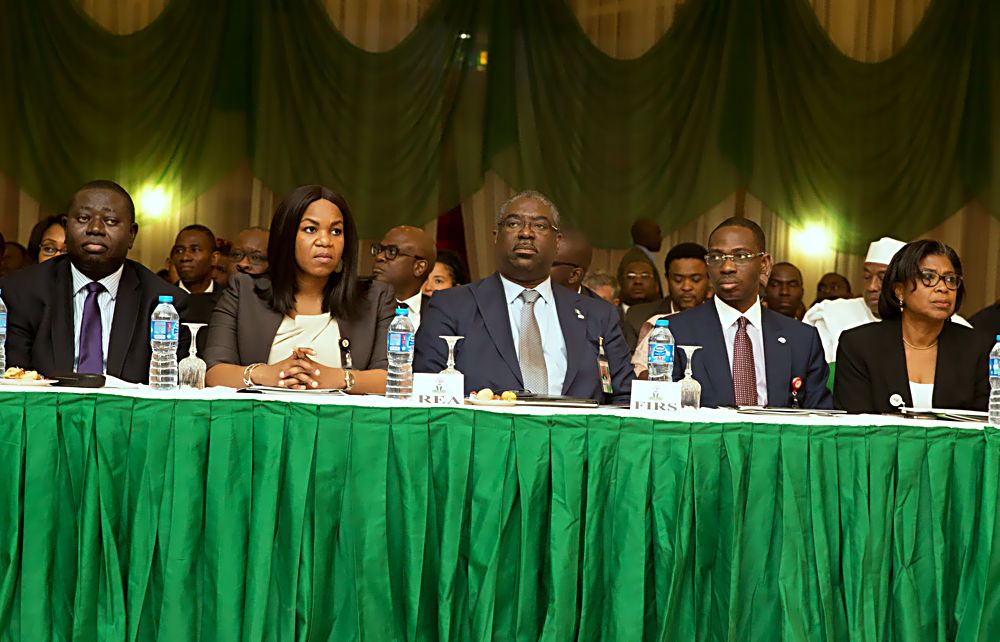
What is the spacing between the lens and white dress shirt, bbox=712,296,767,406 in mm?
4105

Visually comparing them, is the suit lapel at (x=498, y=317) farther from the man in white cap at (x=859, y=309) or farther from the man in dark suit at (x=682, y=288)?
the man in white cap at (x=859, y=309)

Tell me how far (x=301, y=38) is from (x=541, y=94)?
6.78ft

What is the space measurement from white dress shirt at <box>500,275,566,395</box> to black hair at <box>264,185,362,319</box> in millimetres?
518

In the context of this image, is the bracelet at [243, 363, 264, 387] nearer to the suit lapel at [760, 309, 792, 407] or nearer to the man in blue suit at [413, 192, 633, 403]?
the man in blue suit at [413, 192, 633, 403]

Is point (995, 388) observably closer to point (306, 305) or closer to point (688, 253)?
point (306, 305)

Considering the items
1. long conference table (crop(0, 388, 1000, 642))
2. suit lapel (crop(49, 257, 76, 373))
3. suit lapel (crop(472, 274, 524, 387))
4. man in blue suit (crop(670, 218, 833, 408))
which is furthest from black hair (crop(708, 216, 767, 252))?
suit lapel (crop(49, 257, 76, 373))

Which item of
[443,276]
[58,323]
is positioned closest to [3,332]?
[58,323]

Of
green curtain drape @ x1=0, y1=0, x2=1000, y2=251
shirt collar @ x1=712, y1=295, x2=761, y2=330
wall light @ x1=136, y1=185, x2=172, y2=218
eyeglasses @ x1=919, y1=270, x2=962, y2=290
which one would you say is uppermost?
green curtain drape @ x1=0, y1=0, x2=1000, y2=251

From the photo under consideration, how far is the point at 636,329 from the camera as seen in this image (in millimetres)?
6070

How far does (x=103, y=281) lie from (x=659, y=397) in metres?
2.04

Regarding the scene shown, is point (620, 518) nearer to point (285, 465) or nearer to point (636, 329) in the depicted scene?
point (285, 465)

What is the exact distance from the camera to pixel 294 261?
3914mm

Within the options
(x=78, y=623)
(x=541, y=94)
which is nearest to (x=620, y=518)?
(x=78, y=623)

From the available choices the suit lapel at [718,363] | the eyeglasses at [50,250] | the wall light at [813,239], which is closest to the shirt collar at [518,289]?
the suit lapel at [718,363]
